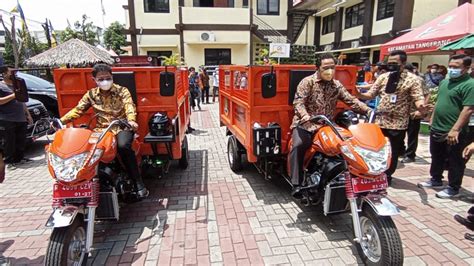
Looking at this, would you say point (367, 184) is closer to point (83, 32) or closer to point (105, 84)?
point (105, 84)

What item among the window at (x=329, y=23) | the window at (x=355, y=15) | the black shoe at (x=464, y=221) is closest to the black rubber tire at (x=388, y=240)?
the black shoe at (x=464, y=221)

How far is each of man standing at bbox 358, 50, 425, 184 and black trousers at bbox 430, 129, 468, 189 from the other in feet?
2.09

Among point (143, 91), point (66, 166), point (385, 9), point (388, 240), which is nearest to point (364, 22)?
point (385, 9)

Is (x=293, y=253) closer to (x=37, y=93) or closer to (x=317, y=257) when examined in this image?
(x=317, y=257)

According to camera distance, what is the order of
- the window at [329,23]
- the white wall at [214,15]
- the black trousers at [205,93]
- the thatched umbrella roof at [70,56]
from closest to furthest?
the thatched umbrella roof at [70,56] → the black trousers at [205,93] → the white wall at [214,15] → the window at [329,23]

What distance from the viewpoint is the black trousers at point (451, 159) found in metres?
3.95

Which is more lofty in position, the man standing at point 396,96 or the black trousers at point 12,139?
the man standing at point 396,96

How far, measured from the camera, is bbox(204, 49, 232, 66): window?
60.3 ft

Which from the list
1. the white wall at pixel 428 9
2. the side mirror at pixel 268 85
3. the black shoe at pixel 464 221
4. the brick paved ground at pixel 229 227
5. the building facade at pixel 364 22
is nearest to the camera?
the brick paved ground at pixel 229 227

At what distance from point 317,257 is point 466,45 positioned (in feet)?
19.3

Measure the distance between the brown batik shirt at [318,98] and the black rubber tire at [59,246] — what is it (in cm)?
250

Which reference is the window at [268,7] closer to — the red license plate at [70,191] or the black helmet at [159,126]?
the black helmet at [159,126]

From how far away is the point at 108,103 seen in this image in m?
3.52

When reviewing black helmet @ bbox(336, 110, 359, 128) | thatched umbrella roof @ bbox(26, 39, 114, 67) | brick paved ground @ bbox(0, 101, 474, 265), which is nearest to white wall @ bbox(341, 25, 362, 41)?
thatched umbrella roof @ bbox(26, 39, 114, 67)
